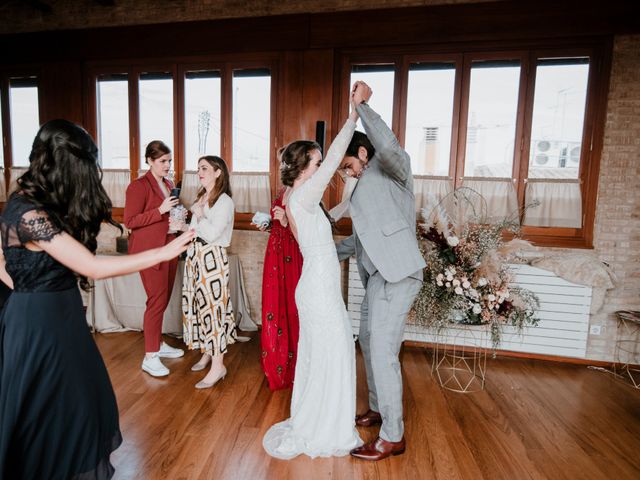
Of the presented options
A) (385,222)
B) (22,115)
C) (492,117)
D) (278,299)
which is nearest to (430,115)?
(492,117)

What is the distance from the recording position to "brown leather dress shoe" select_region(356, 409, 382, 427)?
2.55 m

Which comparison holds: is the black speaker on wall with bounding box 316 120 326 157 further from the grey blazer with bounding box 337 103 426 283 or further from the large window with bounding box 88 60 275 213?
the grey blazer with bounding box 337 103 426 283

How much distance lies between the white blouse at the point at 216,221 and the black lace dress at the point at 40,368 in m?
1.46

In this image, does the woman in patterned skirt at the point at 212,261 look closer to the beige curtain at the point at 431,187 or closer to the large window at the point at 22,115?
the beige curtain at the point at 431,187

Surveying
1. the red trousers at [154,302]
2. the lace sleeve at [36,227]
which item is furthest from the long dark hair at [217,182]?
the lace sleeve at [36,227]

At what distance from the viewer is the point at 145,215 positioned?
317 cm

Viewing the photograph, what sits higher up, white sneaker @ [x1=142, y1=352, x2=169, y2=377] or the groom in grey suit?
the groom in grey suit

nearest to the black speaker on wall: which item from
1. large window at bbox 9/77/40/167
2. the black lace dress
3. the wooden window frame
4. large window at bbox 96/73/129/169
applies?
large window at bbox 96/73/129/169

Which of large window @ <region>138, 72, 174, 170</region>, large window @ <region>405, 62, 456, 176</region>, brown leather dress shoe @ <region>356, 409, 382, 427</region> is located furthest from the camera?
large window @ <region>138, 72, 174, 170</region>

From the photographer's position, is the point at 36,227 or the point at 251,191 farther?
the point at 251,191

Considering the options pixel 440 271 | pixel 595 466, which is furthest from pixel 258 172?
pixel 595 466

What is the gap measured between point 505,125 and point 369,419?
293cm

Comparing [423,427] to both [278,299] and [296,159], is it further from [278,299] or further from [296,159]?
[296,159]

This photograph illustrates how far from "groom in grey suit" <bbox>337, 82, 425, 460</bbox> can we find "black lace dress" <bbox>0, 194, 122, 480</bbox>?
1.35m
